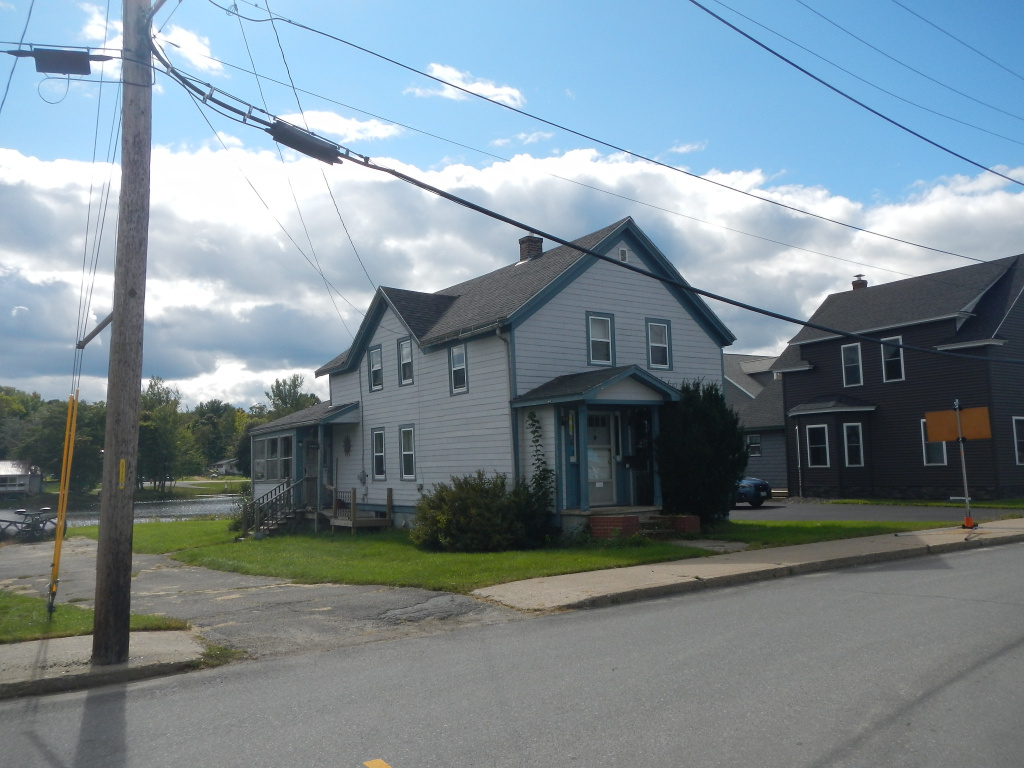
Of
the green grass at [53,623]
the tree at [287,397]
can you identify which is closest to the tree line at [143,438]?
the tree at [287,397]

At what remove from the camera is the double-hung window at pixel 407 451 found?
24.1 metres

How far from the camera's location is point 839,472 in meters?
33.1

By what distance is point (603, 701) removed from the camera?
21.2 ft

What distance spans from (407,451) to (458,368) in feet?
12.4

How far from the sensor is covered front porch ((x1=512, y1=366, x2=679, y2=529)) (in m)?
18.6

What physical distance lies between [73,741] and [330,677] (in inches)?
88.0

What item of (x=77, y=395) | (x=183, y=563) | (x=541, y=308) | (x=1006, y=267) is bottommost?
(x=183, y=563)

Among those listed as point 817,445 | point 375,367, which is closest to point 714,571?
point 375,367

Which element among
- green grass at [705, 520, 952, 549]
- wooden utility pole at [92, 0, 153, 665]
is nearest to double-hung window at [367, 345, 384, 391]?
green grass at [705, 520, 952, 549]

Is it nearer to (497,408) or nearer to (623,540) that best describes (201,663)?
(623,540)

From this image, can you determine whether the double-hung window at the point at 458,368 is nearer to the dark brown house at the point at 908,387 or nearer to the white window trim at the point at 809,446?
the dark brown house at the point at 908,387

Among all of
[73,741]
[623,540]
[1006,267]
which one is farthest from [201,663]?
[1006,267]

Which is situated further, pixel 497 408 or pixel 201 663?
pixel 497 408

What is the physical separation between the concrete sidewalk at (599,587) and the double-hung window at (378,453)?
1307 centimetres
